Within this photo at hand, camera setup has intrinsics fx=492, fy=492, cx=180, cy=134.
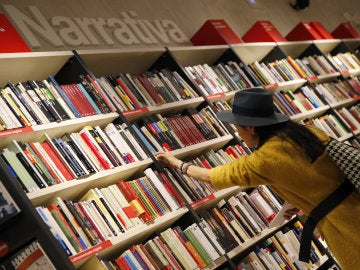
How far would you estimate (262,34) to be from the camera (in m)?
5.27

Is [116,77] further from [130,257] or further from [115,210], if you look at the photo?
[130,257]

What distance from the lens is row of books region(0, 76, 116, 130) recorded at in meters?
2.67

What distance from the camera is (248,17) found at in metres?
6.03

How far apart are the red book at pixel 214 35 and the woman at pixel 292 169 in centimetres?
198

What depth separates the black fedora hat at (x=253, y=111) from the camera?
2.56 m

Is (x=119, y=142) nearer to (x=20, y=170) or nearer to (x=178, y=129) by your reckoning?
(x=178, y=129)

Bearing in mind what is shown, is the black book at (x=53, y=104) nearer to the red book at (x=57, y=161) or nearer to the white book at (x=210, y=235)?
the red book at (x=57, y=161)

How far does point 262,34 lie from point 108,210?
10.4ft

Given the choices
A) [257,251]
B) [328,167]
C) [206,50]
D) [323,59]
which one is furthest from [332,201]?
[323,59]

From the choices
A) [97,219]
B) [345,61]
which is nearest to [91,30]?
[97,219]

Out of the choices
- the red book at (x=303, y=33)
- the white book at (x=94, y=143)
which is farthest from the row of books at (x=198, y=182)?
the red book at (x=303, y=33)

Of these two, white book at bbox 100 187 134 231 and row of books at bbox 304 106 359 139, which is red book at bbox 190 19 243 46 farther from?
white book at bbox 100 187 134 231

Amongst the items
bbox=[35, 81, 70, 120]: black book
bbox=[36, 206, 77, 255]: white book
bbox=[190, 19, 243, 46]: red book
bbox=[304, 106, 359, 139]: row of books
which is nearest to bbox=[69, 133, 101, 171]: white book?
bbox=[35, 81, 70, 120]: black book

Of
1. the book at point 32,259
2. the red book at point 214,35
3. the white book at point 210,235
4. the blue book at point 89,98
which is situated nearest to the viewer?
the book at point 32,259
